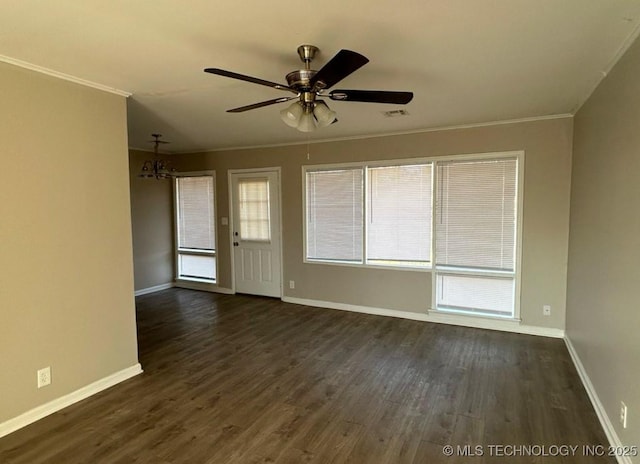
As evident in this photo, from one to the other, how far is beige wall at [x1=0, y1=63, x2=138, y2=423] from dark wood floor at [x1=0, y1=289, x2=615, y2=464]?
0.35 m

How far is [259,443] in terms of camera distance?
2.42 meters

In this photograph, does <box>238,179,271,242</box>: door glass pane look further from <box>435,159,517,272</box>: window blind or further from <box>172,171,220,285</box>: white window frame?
<box>435,159,517,272</box>: window blind

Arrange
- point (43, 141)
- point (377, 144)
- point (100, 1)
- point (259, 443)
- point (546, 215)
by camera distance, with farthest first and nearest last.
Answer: point (377, 144)
point (546, 215)
point (43, 141)
point (259, 443)
point (100, 1)

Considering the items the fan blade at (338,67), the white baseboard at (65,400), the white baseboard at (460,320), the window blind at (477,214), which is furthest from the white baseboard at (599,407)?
the white baseboard at (65,400)

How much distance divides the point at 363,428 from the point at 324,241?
329 centimetres

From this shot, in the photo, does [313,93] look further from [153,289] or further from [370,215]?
[153,289]

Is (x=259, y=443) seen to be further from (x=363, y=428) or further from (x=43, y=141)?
(x=43, y=141)

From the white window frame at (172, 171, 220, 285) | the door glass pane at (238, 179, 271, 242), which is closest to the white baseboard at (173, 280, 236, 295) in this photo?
the white window frame at (172, 171, 220, 285)

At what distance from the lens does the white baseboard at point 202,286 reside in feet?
21.3

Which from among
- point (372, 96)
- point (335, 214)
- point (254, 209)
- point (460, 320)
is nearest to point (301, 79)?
point (372, 96)

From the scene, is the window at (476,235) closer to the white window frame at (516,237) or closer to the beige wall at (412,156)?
the white window frame at (516,237)

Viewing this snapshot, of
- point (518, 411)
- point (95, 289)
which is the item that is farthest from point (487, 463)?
point (95, 289)

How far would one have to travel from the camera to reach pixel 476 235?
179 inches

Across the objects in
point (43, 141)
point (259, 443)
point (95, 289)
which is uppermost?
point (43, 141)
